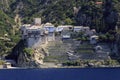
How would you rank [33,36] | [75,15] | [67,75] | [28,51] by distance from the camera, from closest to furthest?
[67,75] < [28,51] < [33,36] < [75,15]

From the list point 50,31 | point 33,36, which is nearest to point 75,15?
point 50,31

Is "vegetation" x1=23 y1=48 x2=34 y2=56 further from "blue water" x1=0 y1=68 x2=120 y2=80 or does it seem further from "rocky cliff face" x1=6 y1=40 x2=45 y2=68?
"blue water" x1=0 y1=68 x2=120 y2=80

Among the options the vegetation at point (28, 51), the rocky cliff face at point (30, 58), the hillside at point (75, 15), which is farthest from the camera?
the hillside at point (75, 15)

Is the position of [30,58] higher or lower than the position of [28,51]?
lower

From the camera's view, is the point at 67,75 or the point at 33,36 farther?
the point at 33,36

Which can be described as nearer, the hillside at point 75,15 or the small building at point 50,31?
the small building at point 50,31

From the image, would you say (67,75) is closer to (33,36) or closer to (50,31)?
(33,36)

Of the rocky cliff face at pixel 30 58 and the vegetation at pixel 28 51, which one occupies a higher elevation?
the vegetation at pixel 28 51

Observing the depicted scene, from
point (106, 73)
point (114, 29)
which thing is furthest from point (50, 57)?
point (106, 73)

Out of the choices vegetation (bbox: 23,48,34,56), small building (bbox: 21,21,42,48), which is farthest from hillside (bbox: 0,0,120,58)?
vegetation (bbox: 23,48,34,56)

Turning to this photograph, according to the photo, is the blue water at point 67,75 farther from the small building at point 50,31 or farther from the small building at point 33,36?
the small building at point 33,36

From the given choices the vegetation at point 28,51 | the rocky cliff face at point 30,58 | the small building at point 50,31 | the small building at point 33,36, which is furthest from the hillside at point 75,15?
the vegetation at point 28,51

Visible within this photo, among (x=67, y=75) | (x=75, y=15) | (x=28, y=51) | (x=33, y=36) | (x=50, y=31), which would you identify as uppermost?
(x=75, y=15)

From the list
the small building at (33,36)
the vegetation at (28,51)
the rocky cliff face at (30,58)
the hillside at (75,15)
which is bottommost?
the rocky cliff face at (30,58)
